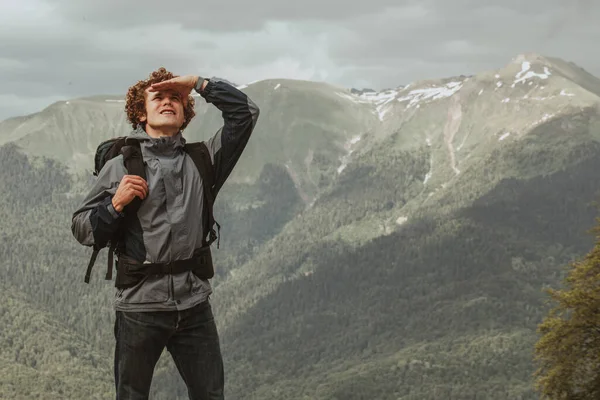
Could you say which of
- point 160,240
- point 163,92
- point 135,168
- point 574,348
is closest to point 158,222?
point 160,240

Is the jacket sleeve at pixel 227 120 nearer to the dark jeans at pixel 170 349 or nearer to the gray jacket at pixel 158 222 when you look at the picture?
the gray jacket at pixel 158 222

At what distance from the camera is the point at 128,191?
1050 cm

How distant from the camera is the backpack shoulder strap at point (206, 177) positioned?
1134cm

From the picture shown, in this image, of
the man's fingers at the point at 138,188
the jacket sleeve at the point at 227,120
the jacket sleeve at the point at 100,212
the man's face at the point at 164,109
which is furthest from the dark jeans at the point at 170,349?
the man's face at the point at 164,109

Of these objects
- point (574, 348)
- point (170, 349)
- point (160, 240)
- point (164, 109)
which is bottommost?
point (574, 348)

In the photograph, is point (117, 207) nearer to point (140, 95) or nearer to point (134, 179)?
point (134, 179)

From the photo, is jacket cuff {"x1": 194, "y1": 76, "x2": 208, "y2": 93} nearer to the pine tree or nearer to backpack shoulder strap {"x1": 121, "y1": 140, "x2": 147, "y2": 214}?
backpack shoulder strap {"x1": 121, "y1": 140, "x2": 147, "y2": 214}

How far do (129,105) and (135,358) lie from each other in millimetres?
3261

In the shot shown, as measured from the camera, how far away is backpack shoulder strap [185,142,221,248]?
1134 centimetres

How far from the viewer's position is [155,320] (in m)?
10.9

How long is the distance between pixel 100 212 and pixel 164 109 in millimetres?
1752

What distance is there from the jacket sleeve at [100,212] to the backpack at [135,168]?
0.51 feet

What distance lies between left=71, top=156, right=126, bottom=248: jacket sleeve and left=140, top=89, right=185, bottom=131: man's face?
2.41 feet

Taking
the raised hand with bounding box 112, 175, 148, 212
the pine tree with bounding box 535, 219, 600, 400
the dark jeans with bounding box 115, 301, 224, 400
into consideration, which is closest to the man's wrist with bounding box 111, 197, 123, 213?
the raised hand with bounding box 112, 175, 148, 212
